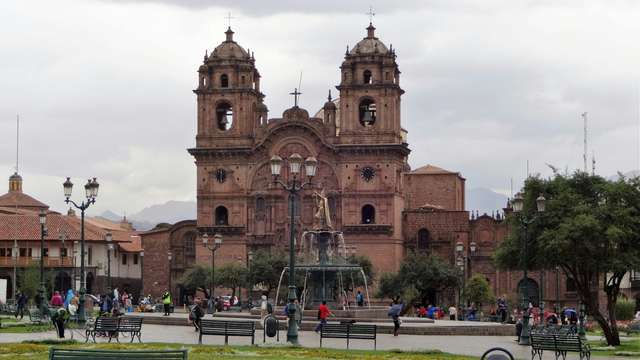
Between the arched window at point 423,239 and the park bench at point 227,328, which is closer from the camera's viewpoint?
the park bench at point 227,328

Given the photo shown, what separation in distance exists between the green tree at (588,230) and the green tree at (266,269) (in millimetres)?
→ 36896

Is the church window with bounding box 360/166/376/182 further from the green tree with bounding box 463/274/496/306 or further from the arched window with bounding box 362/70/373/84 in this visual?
the green tree with bounding box 463/274/496/306

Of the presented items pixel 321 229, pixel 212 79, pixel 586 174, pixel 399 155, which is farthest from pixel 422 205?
pixel 586 174

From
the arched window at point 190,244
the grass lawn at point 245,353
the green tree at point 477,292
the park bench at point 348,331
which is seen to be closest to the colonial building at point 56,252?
the arched window at point 190,244

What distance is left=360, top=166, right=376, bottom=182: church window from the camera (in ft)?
285

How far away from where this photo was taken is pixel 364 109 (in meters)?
88.2

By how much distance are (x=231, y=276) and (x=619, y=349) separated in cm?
4513

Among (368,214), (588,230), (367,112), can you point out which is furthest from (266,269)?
(588,230)

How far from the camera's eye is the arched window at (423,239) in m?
90.8

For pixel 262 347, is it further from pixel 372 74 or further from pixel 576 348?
pixel 372 74

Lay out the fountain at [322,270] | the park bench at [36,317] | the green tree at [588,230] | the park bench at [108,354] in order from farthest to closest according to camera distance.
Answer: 1. the fountain at [322,270]
2. the park bench at [36,317]
3. the green tree at [588,230]
4. the park bench at [108,354]

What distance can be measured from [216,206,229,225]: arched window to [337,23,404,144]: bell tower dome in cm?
943

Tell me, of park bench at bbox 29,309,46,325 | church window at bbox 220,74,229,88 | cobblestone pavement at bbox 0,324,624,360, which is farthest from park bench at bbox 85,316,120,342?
church window at bbox 220,74,229,88

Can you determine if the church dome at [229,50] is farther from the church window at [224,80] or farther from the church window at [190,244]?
the church window at [190,244]
